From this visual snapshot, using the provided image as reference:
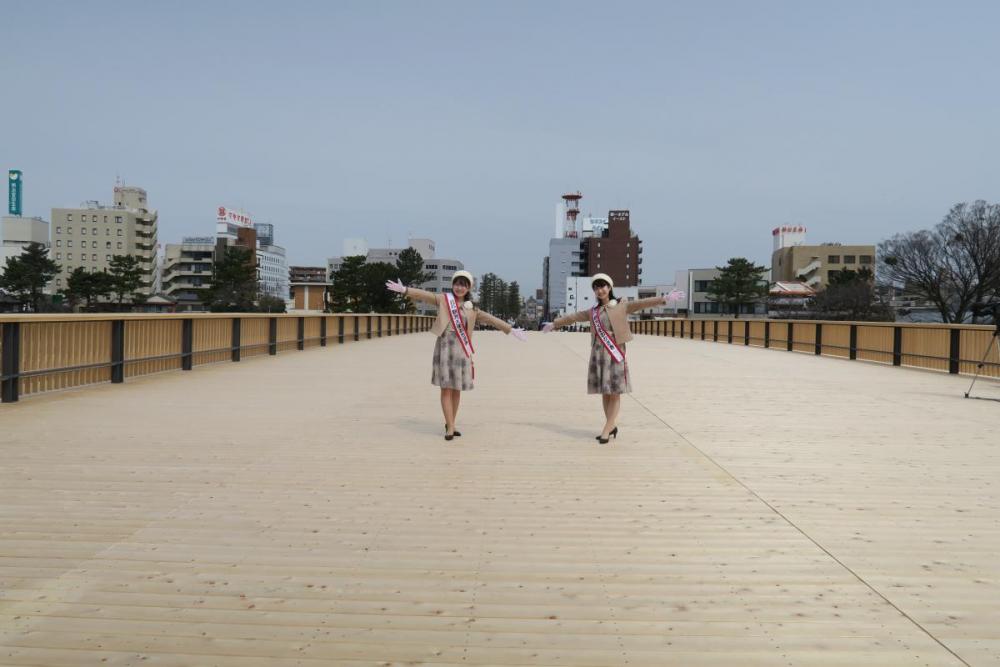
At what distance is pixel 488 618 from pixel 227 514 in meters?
2.24

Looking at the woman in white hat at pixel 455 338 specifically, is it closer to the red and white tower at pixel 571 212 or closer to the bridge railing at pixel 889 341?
the bridge railing at pixel 889 341

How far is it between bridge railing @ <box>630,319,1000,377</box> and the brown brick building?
11872cm

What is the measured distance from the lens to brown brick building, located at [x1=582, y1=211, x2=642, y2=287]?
150m

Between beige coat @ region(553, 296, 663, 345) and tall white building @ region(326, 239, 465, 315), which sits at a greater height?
tall white building @ region(326, 239, 465, 315)

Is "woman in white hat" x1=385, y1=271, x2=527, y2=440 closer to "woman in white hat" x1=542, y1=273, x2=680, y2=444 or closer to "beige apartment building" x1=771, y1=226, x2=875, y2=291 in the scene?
"woman in white hat" x1=542, y1=273, x2=680, y2=444

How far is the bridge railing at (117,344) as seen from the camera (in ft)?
33.5

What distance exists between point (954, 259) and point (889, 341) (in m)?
42.8

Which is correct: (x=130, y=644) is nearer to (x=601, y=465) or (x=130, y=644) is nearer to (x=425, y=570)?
(x=425, y=570)

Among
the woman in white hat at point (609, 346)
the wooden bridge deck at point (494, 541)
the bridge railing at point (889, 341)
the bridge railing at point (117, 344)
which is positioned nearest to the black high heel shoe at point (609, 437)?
the woman in white hat at point (609, 346)

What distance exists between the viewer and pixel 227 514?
191 inches

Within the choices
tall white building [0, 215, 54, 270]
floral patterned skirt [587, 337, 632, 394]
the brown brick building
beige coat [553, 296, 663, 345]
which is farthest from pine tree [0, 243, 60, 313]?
the brown brick building

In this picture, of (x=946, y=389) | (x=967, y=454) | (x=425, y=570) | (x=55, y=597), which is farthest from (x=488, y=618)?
(x=946, y=389)

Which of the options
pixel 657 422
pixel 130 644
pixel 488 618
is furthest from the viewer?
pixel 657 422

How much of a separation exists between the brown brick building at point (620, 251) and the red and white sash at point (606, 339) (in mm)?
142513
